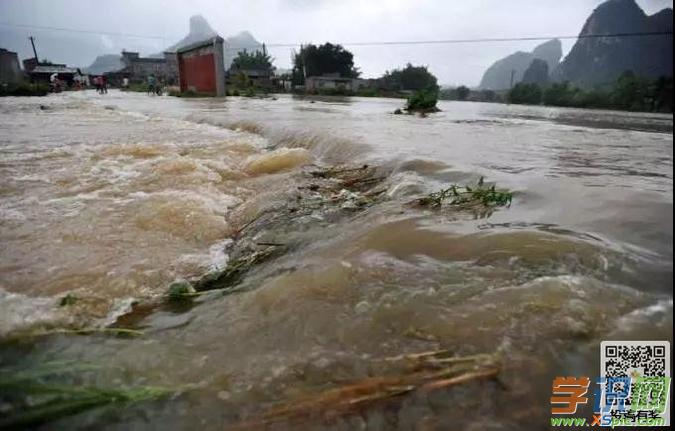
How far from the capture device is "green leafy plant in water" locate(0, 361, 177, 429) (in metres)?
1.17

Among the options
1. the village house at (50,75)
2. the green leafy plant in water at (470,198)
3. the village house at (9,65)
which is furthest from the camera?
the village house at (9,65)

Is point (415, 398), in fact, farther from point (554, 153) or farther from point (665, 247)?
point (554, 153)

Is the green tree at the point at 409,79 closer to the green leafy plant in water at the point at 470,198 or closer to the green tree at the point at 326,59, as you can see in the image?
the green tree at the point at 326,59

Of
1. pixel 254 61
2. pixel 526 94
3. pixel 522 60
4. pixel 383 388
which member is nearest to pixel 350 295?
pixel 383 388

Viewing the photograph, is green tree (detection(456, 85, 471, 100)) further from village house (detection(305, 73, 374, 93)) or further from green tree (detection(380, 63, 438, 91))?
village house (detection(305, 73, 374, 93))

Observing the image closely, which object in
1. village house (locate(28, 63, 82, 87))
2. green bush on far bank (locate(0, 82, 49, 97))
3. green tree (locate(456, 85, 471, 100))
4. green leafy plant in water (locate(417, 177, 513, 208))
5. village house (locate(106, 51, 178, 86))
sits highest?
village house (locate(106, 51, 178, 86))

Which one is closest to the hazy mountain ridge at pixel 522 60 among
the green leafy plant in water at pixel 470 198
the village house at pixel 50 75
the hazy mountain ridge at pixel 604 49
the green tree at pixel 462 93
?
the hazy mountain ridge at pixel 604 49

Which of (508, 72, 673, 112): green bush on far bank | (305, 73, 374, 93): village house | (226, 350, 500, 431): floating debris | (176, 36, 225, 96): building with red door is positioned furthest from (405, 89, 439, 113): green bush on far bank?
(305, 73, 374, 93): village house

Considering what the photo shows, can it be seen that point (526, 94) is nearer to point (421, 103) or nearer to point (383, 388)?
point (421, 103)

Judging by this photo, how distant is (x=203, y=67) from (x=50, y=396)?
33277 mm

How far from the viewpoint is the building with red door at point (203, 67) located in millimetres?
28844

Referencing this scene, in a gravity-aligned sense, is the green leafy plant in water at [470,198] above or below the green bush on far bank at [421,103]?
below

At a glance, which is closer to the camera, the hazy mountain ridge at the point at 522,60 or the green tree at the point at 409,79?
the green tree at the point at 409,79

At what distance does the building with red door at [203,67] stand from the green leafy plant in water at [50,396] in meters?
30.4
